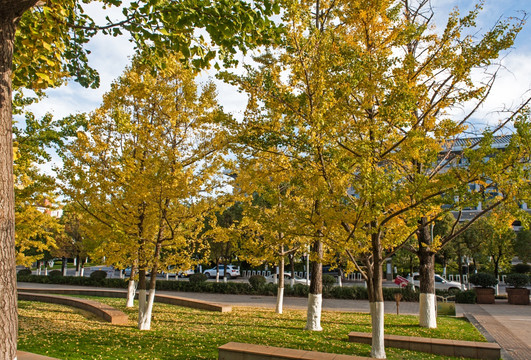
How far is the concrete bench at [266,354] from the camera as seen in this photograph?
600cm

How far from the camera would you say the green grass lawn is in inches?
292

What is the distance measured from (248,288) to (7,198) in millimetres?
22786

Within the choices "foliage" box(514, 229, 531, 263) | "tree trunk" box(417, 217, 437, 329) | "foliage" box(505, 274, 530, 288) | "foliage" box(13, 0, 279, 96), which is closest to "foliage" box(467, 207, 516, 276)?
"foliage" box(514, 229, 531, 263)

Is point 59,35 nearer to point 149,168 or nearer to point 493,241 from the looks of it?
point 149,168

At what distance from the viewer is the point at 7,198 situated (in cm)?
369

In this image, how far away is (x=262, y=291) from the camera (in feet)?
81.1

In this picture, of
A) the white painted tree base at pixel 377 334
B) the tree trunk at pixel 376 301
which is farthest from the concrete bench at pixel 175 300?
the white painted tree base at pixel 377 334

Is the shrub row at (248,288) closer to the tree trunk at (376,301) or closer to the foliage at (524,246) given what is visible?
the foliage at (524,246)

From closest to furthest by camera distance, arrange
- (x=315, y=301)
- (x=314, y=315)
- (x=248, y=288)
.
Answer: (x=314, y=315), (x=315, y=301), (x=248, y=288)

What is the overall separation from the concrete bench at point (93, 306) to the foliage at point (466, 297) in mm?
18216

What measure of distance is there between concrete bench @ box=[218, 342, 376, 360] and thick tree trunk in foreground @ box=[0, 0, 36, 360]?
361 cm

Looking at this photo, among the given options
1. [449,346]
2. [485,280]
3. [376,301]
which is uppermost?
[376,301]

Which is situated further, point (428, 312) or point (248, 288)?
point (248, 288)

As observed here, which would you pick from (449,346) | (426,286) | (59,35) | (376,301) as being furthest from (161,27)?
(426,286)
